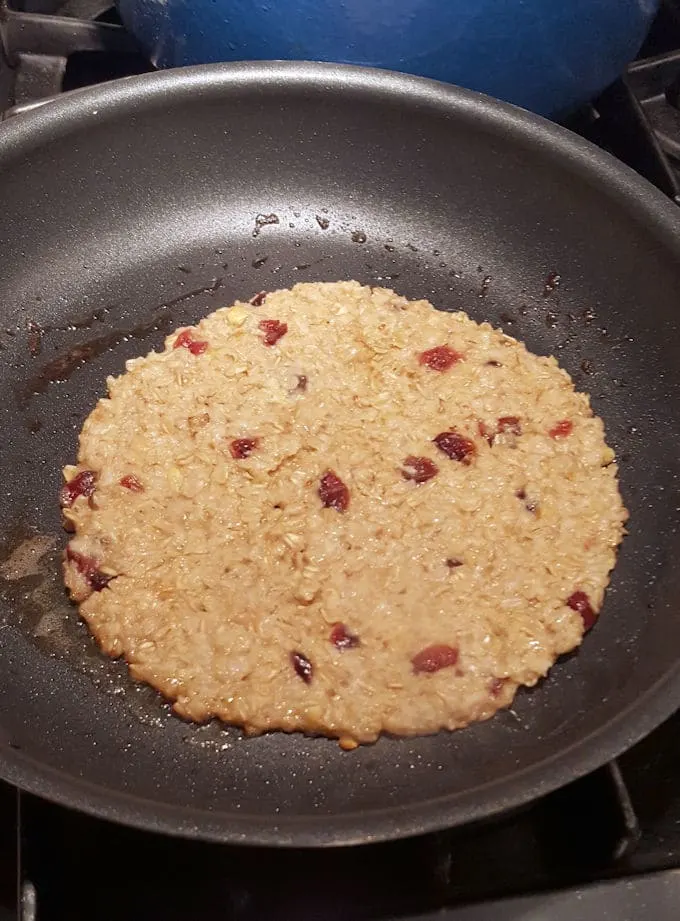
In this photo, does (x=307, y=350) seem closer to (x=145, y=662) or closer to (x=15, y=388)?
(x=15, y=388)

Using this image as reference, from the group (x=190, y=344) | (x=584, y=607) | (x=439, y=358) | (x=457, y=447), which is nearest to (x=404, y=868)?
(x=584, y=607)

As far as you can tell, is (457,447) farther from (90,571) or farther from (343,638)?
(90,571)

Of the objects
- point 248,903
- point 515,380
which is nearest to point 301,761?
point 248,903

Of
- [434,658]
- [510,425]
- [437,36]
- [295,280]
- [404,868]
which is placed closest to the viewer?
[404,868]

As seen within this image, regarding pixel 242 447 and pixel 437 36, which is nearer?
pixel 242 447

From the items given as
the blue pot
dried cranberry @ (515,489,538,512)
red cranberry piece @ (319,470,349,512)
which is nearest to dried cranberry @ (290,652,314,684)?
red cranberry piece @ (319,470,349,512)

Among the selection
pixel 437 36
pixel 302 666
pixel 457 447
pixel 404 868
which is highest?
pixel 437 36

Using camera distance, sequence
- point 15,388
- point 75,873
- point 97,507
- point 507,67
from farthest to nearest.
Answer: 1. point 507,67
2. point 15,388
3. point 97,507
4. point 75,873
